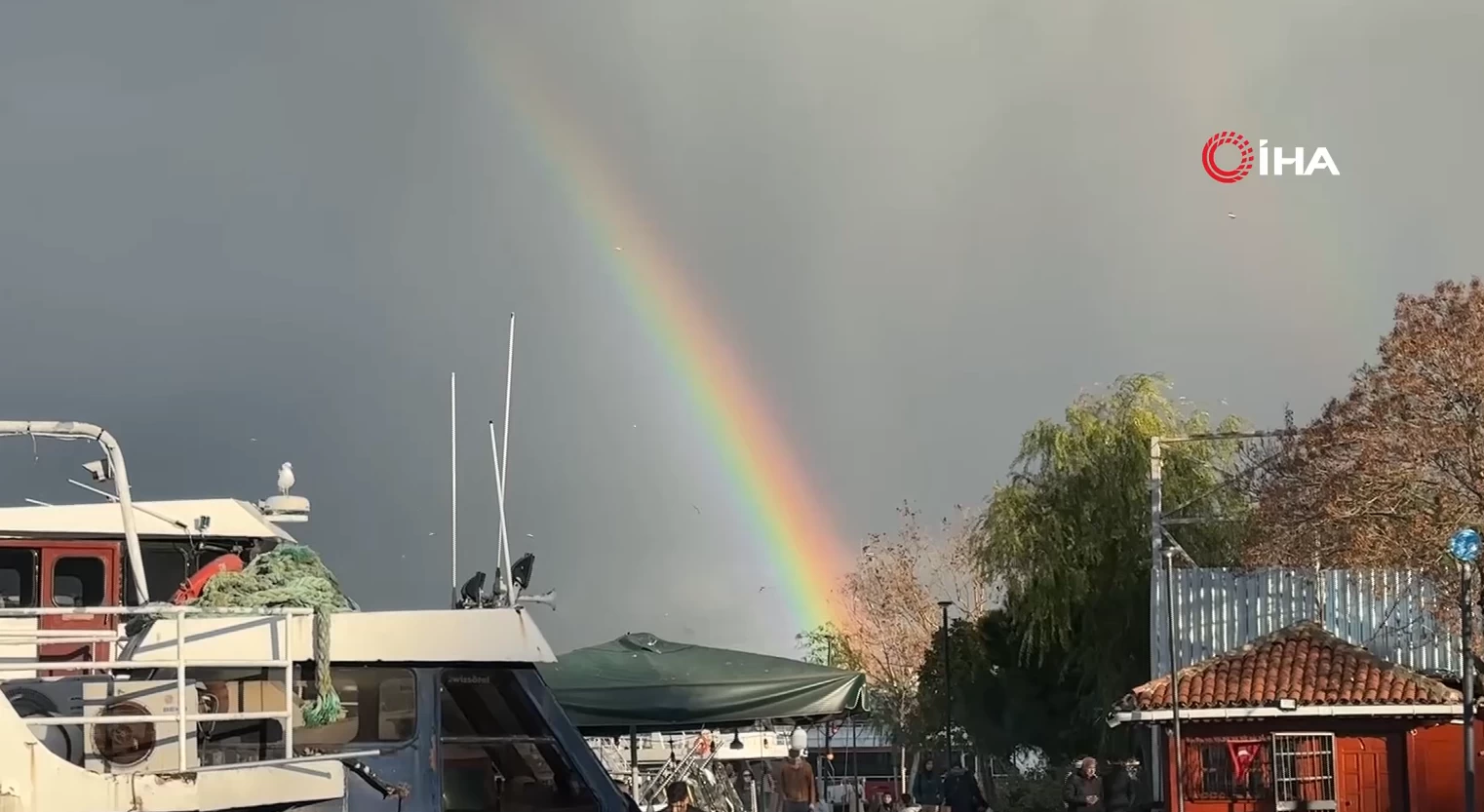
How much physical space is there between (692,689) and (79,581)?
4.52 metres

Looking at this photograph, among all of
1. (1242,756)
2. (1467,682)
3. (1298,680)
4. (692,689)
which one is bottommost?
(1242,756)

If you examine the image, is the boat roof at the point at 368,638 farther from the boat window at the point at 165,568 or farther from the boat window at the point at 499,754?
the boat window at the point at 165,568

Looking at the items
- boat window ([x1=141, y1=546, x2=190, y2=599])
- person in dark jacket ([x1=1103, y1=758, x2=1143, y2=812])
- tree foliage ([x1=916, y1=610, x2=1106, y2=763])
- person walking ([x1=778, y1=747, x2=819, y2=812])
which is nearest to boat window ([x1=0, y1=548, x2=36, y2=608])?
boat window ([x1=141, y1=546, x2=190, y2=599])

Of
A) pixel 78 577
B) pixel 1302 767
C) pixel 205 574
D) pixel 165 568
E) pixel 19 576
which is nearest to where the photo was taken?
pixel 205 574

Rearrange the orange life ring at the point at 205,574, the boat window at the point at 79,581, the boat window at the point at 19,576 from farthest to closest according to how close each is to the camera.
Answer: the boat window at the point at 79,581 → the boat window at the point at 19,576 → the orange life ring at the point at 205,574

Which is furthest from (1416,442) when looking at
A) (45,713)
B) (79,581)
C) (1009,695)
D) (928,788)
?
(1009,695)

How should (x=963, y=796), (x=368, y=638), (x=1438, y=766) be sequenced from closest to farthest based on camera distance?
(x=368, y=638) → (x=1438, y=766) → (x=963, y=796)

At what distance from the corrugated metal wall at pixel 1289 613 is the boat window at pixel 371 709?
19072 mm

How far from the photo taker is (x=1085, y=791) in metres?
20.0

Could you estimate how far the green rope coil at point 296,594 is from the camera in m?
8.25

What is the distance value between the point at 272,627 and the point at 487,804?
5.69 feet

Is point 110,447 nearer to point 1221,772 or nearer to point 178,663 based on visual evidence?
point 178,663

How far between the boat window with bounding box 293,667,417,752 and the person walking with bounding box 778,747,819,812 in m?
11.5

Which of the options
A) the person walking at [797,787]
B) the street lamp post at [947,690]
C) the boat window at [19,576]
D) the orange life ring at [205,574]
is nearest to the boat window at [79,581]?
the boat window at [19,576]
